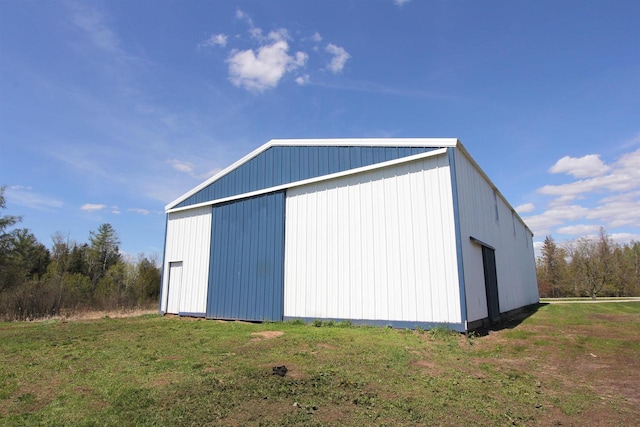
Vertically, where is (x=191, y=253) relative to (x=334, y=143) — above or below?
below

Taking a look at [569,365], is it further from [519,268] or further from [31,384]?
[519,268]

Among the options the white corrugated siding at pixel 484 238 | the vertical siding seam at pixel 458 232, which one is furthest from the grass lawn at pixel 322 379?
the white corrugated siding at pixel 484 238

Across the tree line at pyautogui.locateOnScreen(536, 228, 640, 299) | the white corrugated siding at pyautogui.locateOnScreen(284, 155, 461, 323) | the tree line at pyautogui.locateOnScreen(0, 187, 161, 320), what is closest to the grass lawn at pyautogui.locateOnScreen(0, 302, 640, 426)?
the white corrugated siding at pyautogui.locateOnScreen(284, 155, 461, 323)

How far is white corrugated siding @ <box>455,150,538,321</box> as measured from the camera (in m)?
10.0

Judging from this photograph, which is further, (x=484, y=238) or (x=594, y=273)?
(x=594, y=273)

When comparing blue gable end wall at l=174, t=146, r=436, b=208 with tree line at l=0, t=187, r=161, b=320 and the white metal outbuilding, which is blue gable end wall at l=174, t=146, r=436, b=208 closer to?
the white metal outbuilding

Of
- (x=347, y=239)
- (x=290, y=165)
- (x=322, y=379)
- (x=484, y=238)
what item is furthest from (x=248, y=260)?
(x=322, y=379)

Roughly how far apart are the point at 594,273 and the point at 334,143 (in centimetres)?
4348

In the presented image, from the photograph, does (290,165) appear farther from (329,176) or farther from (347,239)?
(347,239)

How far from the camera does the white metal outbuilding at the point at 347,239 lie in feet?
31.8

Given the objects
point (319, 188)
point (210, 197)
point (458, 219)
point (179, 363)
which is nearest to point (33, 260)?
point (210, 197)

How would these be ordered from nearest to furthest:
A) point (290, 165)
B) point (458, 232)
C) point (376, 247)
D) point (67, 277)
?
point (458, 232) → point (376, 247) → point (290, 165) → point (67, 277)

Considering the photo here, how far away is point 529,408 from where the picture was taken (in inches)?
169

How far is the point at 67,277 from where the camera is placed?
31750 millimetres
